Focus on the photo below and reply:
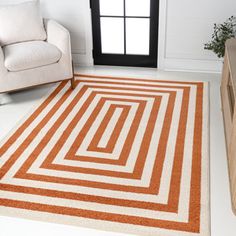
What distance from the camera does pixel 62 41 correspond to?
3.48 metres

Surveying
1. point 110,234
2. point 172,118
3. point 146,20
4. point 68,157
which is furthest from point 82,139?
point 146,20

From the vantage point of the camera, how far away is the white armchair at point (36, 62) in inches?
129

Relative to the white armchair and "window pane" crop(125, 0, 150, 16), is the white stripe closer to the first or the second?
the white armchair

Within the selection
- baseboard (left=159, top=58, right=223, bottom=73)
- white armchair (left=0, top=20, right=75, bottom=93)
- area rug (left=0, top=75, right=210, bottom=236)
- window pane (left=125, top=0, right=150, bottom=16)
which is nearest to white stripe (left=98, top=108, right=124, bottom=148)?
area rug (left=0, top=75, right=210, bottom=236)

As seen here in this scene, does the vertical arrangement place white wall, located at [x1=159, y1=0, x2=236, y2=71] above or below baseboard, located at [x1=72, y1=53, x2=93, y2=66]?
above

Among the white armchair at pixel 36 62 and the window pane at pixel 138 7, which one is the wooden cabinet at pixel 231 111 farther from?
the white armchair at pixel 36 62

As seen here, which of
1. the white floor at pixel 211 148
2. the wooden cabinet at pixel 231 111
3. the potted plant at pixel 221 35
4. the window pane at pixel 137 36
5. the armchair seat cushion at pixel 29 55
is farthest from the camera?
the window pane at pixel 137 36

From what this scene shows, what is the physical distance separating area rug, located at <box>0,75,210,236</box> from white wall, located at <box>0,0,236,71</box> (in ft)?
1.70

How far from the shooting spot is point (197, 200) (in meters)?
2.20

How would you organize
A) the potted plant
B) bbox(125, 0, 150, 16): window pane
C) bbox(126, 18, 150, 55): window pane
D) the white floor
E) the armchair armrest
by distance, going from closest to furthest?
the white floor → the armchair armrest → the potted plant → bbox(125, 0, 150, 16): window pane → bbox(126, 18, 150, 55): window pane

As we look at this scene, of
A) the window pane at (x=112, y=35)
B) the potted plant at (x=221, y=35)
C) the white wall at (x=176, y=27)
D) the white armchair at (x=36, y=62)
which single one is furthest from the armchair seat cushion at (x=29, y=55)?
the potted plant at (x=221, y=35)

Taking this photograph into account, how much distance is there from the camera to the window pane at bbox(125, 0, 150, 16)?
3.96 m

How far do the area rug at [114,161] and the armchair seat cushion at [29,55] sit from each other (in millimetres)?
367

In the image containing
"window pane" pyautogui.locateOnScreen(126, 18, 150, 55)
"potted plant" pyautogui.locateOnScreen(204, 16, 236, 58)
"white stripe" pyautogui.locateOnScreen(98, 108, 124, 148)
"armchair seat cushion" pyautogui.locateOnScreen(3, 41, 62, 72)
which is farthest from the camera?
"window pane" pyautogui.locateOnScreen(126, 18, 150, 55)
